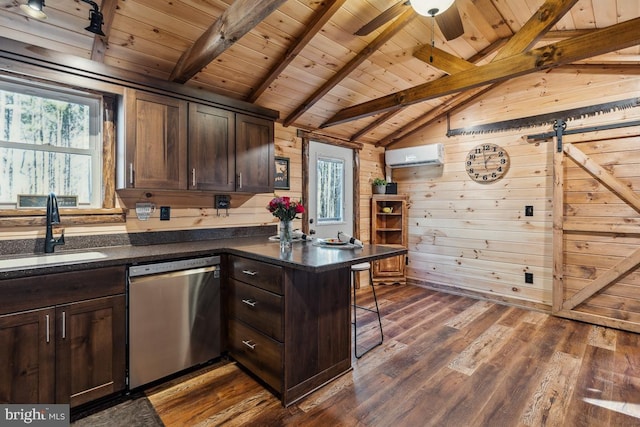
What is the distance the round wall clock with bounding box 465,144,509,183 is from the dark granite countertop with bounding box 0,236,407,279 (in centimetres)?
257

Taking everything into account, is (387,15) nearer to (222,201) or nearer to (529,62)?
(529,62)

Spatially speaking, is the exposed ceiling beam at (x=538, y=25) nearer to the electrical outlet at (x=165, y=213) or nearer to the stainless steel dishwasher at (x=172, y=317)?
the stainless steel dishwasher at (x=172, y=317)

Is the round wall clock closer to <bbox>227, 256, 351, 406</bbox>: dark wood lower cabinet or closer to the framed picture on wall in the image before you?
the framed picture on wall

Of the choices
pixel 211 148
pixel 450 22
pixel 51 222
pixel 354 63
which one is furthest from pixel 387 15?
pixel 51 222

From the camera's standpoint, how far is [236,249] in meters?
2.29

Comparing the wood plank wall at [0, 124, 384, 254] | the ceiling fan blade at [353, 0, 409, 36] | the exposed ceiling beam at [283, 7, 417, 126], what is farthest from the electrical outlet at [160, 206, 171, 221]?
the ceiling fan blade at [353, 0, 409, 36]

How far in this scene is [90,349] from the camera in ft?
5.99

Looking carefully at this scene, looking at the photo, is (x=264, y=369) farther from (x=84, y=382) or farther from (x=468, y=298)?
(x=468, y=298)

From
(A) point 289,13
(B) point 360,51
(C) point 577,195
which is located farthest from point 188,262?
(C) point 577,195

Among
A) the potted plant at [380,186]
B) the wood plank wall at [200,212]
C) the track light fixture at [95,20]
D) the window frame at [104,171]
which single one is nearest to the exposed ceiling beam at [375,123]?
the wood plank wall at [200,212]

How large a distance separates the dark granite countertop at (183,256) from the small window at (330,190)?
1.79 metres

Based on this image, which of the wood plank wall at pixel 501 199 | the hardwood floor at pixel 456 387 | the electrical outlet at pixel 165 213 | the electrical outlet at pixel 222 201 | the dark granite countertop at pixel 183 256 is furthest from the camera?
the wood plank wall at pixel 501 199

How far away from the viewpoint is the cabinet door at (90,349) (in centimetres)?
174

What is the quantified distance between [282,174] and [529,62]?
2560 millimetres
